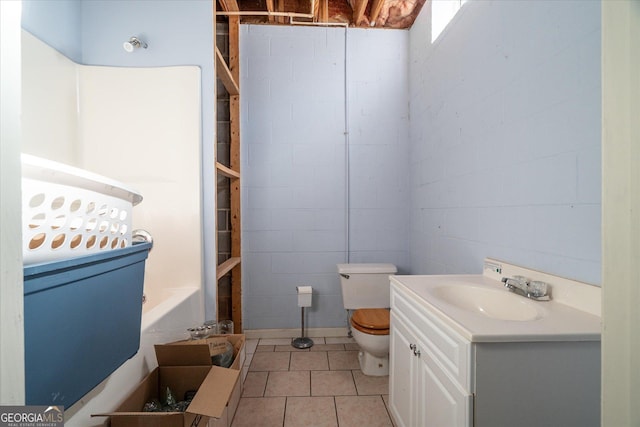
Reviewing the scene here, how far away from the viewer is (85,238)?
758 millimetres

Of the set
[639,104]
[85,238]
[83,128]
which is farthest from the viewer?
[83,128]

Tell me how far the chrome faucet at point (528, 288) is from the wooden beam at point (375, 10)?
7.41 ft

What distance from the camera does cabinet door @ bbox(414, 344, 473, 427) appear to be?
833 millimetres

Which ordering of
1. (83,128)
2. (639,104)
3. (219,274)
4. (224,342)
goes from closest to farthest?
(639,104) < (224,342) < (83,128) < (219,274)

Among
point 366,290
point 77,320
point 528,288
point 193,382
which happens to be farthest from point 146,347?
point 528,288

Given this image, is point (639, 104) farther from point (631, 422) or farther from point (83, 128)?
point (83, 128)

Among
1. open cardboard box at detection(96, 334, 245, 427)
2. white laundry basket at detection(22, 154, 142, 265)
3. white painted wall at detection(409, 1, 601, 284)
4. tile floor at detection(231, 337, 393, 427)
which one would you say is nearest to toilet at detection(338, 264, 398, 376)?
tile floor at detection(231, 337, 393, 427)

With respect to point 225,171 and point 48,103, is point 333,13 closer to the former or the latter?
point 225,171

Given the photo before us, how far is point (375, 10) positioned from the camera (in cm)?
231

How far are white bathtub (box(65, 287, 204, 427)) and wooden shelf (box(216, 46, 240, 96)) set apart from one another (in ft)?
5.13

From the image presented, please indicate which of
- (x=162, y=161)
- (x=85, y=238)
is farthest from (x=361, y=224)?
(x=85, y=238)

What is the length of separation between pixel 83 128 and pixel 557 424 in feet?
8.84

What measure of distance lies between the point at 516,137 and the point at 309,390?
1887 millimetres

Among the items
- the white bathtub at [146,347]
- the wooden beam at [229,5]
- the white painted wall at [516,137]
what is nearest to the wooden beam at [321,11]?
the wooden beam at [229,5]
